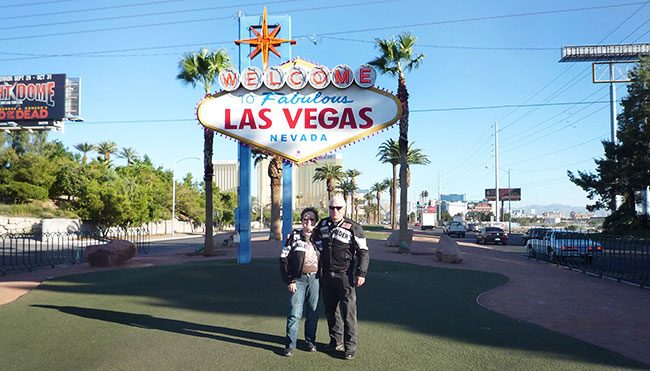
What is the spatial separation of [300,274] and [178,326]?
2757 millimetres

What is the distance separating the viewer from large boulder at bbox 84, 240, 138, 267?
16.0 meters

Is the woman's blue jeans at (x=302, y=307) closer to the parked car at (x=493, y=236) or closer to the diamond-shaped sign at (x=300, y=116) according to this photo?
the diamond-shaped sign at (x=300, y=116)

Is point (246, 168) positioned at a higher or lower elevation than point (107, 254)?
higher

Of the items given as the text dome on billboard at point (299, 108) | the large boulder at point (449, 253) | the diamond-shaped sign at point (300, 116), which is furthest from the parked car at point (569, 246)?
the text dome on billboard at point (299, 108)

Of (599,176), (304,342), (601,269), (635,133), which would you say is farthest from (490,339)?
(599,176)

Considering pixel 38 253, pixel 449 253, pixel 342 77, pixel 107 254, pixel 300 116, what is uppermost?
pixel 342 77

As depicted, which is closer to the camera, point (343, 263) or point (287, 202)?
point (343, 263)

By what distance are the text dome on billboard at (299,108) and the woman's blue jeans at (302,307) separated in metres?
5.15

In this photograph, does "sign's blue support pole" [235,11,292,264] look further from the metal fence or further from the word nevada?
the metal fence

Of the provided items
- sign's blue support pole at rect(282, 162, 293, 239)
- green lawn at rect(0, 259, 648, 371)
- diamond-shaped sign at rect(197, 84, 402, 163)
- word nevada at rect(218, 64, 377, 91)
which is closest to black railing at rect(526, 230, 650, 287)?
green lawn at rect(0, 259, 648, 371)

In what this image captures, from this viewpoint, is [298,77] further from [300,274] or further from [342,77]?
[300,274]

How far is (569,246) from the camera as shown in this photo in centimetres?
1691

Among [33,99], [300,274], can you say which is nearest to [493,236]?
[300,274]

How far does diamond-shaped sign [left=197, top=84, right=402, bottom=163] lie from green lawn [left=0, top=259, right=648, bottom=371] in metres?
3.38
